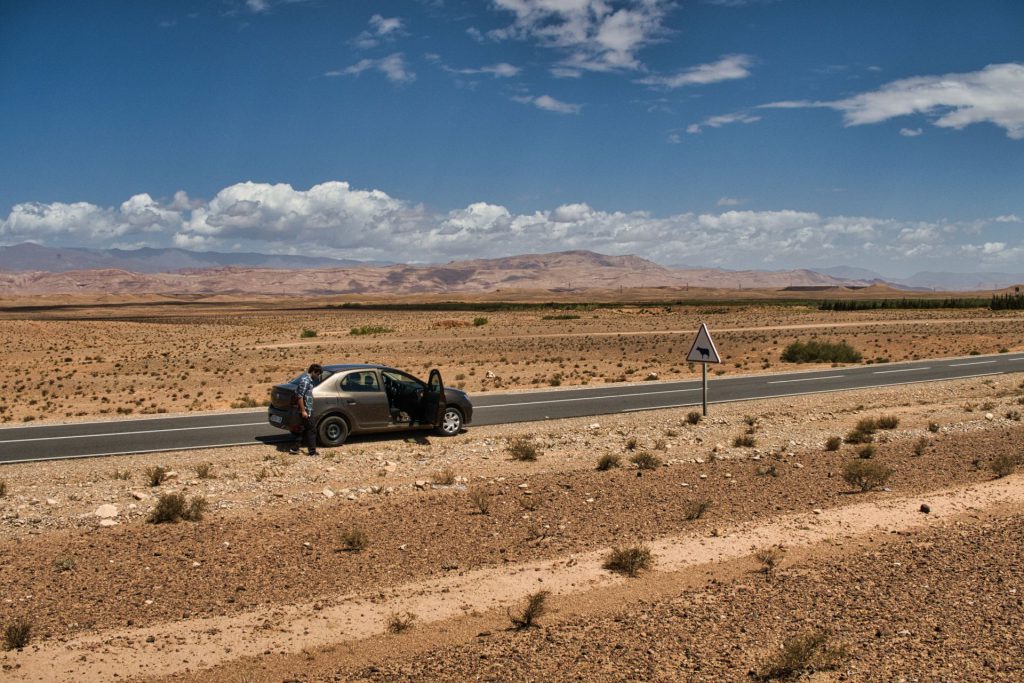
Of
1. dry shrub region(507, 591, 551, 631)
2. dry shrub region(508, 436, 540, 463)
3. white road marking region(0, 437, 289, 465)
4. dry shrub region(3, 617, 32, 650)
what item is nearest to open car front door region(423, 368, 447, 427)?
dry shrub region(508, 436, 540, 463)

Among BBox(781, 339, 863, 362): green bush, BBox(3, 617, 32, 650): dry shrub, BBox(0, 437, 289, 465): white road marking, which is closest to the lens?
BBox(3, 617, 32, 650): dry shrub

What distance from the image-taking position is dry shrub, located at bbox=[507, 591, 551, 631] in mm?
7914

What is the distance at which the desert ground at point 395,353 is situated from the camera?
30.1 m

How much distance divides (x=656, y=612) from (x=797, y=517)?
399cm

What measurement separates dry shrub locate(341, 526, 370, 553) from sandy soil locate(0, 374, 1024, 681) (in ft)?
0.38

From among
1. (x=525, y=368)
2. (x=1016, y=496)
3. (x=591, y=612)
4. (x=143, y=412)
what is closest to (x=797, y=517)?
(x=1016, y=496)

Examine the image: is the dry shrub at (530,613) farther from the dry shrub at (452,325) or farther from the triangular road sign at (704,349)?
the dry shrub at (452,325)

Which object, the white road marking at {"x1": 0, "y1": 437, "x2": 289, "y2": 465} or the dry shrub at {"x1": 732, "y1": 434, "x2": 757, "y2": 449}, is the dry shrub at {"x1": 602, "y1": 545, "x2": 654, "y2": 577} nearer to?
the dry shrub at {"x1": 732, "y1": 434, "x2": 757, "y2": 449}

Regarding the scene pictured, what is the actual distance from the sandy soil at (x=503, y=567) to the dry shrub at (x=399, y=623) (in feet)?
0.36

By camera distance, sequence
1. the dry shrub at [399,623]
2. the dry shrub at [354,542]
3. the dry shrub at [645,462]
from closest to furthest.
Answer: the dry shrub at [399,623] < the dry shrub at [354,542] < the dry shrub at [645,462]

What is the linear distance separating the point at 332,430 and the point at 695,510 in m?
7.99

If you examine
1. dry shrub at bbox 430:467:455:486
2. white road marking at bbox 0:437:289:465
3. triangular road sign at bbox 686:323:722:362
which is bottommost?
white road marking at bbox 0:437:289:465

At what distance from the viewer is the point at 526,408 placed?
75.6 ft

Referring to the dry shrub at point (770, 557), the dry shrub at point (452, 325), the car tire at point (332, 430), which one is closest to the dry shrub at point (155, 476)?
the car tire at point (332, 430)
